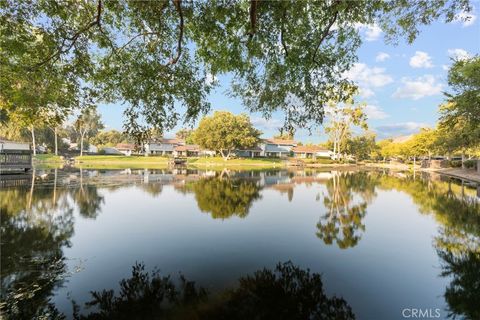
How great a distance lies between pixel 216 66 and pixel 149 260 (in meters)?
5.64

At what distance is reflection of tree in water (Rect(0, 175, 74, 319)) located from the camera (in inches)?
212

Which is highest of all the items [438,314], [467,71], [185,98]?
[467,71]

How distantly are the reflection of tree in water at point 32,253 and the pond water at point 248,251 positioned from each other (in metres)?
0.03

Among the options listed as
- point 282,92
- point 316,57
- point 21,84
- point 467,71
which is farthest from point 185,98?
point 467,71

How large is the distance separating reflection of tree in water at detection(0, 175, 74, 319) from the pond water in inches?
1.2

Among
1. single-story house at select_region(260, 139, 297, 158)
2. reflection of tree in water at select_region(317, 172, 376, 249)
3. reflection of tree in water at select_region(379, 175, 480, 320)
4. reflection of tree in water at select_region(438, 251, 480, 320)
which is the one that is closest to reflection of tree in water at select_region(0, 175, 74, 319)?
reflection of tree in water at select_region(438, 251, 480, 320)

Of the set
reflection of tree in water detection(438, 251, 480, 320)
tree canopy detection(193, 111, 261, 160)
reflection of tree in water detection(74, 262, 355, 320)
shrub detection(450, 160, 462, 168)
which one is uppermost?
tree canopy detection(193, 111, 261, 160)

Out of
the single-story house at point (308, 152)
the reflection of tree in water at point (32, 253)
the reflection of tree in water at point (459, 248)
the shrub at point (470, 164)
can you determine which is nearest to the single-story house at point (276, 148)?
the single-story house at point (308, 152)

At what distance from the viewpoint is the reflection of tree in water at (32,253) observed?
5.39 m

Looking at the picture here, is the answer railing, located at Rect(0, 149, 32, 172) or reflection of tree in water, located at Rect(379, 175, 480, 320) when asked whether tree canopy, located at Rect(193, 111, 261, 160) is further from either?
reflection of tree in water, located at Rect(379, 175, 480, 320)

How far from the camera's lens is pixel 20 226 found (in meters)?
10.3

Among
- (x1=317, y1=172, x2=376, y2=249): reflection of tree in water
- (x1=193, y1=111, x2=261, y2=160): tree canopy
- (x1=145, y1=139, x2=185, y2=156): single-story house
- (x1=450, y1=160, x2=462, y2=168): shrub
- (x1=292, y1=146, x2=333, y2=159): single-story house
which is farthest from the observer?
(x1=292, y1=146, x2=333, y2=159): single-story house

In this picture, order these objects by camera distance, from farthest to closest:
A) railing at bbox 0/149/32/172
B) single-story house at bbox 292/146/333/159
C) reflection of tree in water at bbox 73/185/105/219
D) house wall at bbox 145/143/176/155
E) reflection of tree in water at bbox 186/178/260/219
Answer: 1. single-story house at bbox 292/146/333/159
2. house wall at bbox 145/143/176/155
3. railing at bbox 0/149/32/172
4. reflection of tree in water at bbox 186/178/260/219
5. reflection of tree in water at bbox 73/185/105/219

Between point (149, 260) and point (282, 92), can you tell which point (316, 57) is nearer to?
point (282, 92)
